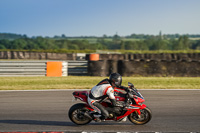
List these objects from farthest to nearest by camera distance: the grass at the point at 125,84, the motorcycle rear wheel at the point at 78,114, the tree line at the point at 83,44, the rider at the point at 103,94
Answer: the tree line at the point at 83,44 → the grass at the point at 125,84 → the motorcycle rear wheel at the point at 78,114 → the rider at the point at 103,94

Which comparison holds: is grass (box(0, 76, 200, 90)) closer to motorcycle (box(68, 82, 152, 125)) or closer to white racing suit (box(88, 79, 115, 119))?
motorcycle (box(68, 82, 152, 125))

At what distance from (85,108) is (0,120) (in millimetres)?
2172

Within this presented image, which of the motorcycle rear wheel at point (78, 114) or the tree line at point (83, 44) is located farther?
the tree line at point (83, 44)

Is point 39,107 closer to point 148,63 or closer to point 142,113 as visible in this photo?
point 142,113

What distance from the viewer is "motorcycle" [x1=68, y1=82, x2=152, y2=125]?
6.28m

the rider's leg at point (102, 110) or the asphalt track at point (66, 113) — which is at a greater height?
the rider's leg at point (102, 110)

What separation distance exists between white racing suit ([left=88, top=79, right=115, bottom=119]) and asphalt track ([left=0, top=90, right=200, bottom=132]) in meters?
0.38

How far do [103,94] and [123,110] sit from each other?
54 centimetres

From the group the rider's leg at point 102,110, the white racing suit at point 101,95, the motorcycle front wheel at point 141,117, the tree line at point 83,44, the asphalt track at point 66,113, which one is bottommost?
the asphalt track at point 66,113

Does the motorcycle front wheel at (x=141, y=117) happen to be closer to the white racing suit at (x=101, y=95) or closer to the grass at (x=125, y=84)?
the white racing suit at (x=101, y=95)

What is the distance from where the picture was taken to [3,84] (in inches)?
561

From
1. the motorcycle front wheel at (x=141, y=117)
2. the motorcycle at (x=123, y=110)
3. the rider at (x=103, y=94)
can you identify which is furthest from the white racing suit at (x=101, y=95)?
the motorcycle front wheel at (x=141, y=117)

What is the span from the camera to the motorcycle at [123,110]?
6.28 meters

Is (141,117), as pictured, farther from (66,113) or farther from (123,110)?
(66,113)
